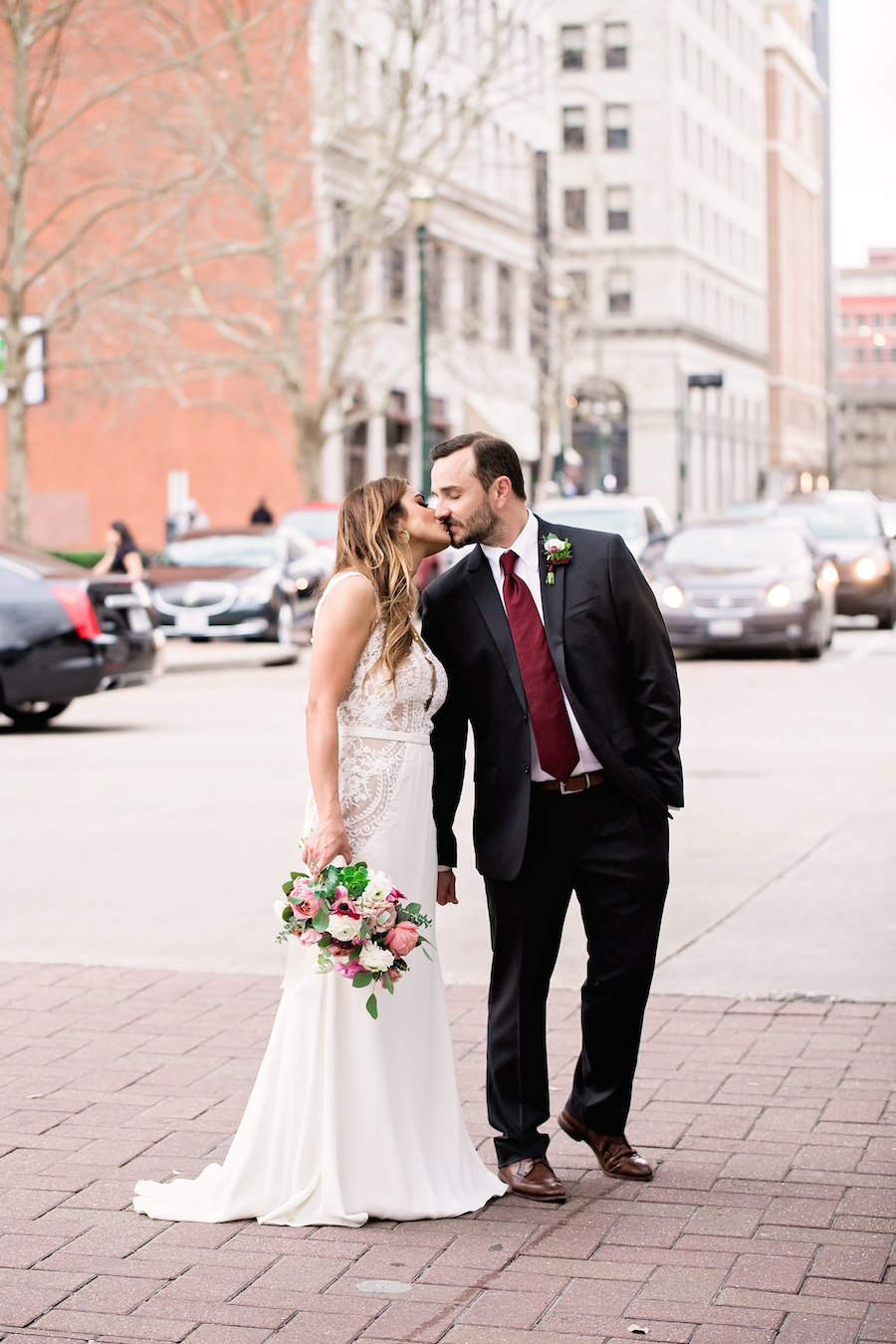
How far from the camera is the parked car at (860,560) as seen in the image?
2720cm

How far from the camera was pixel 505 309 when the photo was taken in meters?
55.6

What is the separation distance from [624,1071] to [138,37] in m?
41.7

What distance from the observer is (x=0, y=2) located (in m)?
26.1

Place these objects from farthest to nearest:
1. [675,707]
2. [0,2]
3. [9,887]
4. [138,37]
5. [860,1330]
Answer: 1. [138,37]
2. [0,2]
3. [9,887]
4. [675,707]
5. [860,1330]

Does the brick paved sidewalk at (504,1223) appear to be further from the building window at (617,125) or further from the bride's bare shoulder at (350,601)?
the building window at (617,125)

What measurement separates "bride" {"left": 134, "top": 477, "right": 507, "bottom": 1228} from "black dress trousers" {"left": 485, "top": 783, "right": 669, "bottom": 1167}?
0.21m

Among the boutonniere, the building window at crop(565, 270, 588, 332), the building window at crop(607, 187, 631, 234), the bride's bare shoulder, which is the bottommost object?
the bride's bare shoulder

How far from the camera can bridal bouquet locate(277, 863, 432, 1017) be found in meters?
4.38

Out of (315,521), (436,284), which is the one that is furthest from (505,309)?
(315,521)

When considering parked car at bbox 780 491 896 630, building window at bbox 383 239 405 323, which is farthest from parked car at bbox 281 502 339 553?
building window at bbox 383 239 405 323

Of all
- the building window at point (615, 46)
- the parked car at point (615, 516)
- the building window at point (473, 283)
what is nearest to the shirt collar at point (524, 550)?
the parked car at point (615, 516)

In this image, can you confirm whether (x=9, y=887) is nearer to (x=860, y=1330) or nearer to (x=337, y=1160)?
(x=337, y=1160)

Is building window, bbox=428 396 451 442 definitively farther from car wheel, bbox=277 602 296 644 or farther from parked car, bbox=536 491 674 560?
car wheel, bbox=277 602 296 644

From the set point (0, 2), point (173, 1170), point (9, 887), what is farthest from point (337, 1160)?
point (0, 2)
